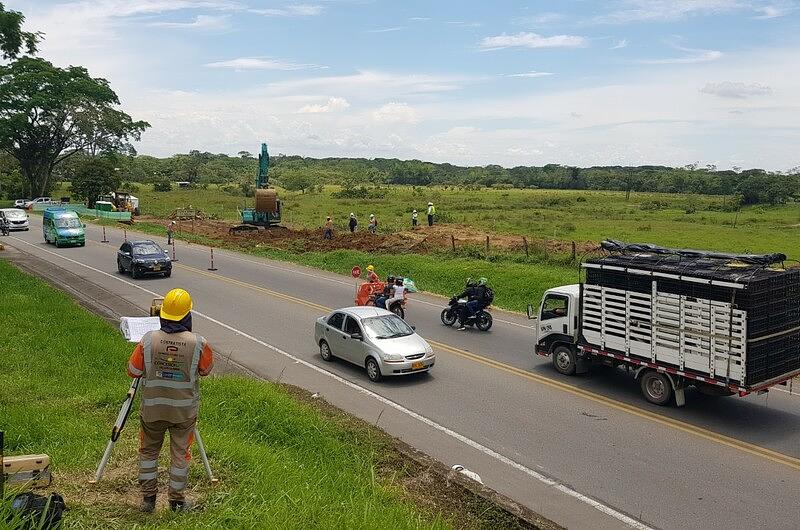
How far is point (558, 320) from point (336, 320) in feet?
16.9

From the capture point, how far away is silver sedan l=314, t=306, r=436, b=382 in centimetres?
1456

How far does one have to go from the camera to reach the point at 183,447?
6688 mm

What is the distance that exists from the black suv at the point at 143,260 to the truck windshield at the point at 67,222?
41.3ft

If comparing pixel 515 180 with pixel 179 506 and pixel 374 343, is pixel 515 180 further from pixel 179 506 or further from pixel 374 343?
pixel 179 506

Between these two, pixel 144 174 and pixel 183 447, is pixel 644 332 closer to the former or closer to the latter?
pixel 183 447

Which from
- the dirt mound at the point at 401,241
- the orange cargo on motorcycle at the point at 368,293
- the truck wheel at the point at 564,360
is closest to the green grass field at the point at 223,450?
the truck wheel at the point at 564,360

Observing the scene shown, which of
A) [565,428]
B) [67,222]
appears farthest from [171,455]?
[67,222]

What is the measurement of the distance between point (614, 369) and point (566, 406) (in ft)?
9.65

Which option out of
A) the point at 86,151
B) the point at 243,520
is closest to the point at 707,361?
the point at 243,520

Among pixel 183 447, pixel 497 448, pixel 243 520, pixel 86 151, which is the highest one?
pixel 86 151

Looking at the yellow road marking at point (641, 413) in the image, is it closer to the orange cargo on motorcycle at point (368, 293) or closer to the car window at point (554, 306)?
the car window at point (554, 306)

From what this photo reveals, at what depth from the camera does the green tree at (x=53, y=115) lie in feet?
218

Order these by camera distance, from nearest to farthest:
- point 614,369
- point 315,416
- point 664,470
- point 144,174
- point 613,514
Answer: point 613,514 → point 664,470 → point 315,416 → point 614,369 → point 144,174

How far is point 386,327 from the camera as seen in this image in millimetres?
15523
